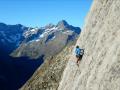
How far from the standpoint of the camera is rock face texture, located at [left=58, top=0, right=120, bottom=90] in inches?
949

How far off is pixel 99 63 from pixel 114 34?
3.06m

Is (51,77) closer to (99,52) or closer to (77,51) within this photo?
(77,51)

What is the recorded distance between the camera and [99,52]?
27922 millimetres

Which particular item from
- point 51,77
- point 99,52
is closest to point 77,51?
point 99,52

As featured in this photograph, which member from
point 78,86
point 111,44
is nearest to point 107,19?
point 111,44

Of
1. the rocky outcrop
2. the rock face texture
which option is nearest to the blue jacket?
the rock face texture

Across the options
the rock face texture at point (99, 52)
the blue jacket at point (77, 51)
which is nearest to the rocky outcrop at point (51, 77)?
the rock face texture at point (99, 52)

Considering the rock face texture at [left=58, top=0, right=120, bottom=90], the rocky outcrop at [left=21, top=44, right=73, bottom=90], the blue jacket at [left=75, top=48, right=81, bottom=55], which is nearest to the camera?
the rock face texture at [left=58, top=0, right=120, bottom=90]

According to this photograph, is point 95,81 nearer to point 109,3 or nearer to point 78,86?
point 78,86

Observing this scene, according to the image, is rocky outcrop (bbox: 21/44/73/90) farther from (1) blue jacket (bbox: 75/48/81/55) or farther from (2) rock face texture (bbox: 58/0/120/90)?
(1) blue jacket (bbox: 75/48/81/55)

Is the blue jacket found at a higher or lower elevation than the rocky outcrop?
higher

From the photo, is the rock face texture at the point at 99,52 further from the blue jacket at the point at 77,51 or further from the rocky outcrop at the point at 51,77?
the rocky outcrop at the point at 51,77

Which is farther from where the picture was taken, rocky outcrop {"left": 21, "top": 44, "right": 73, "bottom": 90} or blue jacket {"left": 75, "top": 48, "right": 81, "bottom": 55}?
rocky outcrop {"left": 21, "top": 44, "right": 73, "bottom": 90}

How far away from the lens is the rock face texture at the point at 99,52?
2411cm
